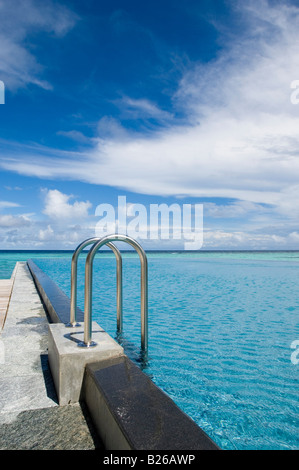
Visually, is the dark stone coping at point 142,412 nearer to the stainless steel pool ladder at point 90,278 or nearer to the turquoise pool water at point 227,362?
the stainless steel pool ladder at point 90,278

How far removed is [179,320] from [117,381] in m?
4.71

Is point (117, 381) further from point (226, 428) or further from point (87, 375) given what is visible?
point (226, 428)

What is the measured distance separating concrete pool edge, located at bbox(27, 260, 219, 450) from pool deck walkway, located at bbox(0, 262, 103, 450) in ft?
0.35

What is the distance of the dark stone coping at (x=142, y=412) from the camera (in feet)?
4.50

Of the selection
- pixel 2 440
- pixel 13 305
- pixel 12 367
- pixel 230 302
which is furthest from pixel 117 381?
pixel 230 302

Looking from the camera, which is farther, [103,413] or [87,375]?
[87,375]

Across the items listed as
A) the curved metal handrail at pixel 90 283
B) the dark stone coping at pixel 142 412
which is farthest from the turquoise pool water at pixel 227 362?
the dark stone coping at pixel 142 412

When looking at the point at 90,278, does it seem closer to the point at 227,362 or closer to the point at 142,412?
the point at 142,412

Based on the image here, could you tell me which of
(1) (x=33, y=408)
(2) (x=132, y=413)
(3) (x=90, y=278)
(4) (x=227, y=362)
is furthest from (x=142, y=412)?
(4) (x=227, y=362)

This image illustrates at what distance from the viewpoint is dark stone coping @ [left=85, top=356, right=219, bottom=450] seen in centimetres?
137

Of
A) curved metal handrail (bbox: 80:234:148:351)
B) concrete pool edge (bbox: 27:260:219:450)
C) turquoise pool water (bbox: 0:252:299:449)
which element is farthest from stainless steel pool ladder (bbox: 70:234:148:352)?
turquoise pool water (bbox: 0:252:299:449)

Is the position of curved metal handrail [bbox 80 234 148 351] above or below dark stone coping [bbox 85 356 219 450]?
above

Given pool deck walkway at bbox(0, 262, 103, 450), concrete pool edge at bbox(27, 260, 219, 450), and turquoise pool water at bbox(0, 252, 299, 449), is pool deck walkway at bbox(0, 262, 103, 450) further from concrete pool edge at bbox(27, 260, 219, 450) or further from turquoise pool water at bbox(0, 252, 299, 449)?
turquoise pool water at bbox(0, 252, 299, 449)
